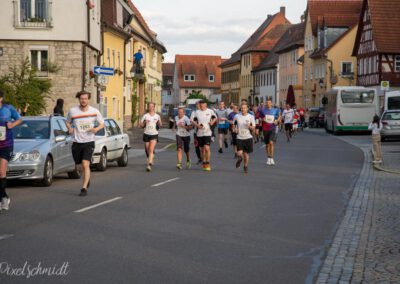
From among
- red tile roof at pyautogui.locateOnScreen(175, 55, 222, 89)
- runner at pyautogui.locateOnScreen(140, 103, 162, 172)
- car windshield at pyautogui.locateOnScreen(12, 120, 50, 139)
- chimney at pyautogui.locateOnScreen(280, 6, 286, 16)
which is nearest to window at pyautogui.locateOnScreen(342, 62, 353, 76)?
chimney at pyautogui.locateOnScreen(280, 6, 286, 16)

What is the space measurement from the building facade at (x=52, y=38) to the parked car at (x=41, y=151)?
21955 millimetres

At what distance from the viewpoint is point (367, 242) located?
957cm

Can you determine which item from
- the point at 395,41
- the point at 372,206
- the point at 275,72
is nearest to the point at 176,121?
the point at 372,206

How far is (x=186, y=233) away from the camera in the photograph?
10.1 m

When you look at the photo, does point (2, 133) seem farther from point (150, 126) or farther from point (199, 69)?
point (199, 69)

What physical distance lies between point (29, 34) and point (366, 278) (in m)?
35.4

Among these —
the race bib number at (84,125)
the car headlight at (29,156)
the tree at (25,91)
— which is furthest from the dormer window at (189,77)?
the race bib number at (84,125)

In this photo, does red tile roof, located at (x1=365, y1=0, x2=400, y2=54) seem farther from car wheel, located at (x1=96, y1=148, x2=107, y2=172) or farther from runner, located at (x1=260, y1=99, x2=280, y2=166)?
car wheel, located at (x1=96, y1=148, x2=107, y2=172)

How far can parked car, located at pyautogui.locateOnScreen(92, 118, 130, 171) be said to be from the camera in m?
21.6

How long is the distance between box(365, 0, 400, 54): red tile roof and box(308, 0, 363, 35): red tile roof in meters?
16.8

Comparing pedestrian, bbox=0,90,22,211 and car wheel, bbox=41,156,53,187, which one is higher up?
pedestrian, bbox=0,90,22,211

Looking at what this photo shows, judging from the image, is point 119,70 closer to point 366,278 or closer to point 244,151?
point 244,151

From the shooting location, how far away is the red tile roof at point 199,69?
7041 inches

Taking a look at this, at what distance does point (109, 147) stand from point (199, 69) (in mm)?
159904
